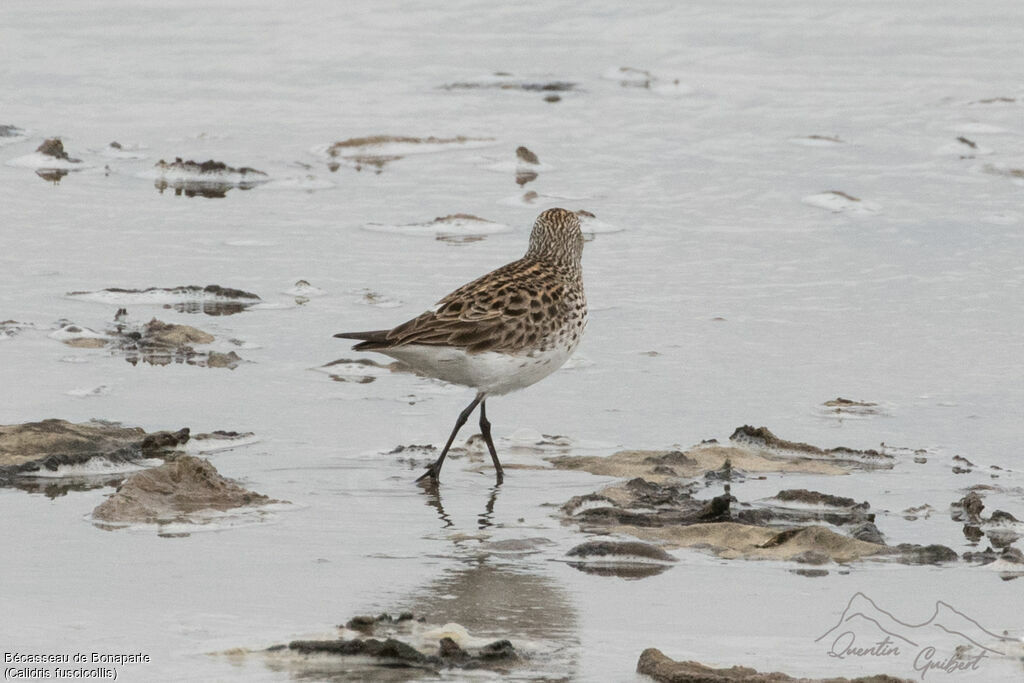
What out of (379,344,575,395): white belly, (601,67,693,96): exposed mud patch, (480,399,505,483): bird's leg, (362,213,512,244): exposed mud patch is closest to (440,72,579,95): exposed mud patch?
(601,67,693,96): exposed mud patch

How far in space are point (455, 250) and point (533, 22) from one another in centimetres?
854

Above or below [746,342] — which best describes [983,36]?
above

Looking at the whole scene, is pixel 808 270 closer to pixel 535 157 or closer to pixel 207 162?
pixel 535 157

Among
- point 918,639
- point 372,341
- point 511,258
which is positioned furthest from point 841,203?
point 918,639

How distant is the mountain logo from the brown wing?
246 cm

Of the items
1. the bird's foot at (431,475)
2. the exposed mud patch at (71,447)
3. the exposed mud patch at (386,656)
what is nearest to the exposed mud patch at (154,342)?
the exposed mud patch at (71,447)

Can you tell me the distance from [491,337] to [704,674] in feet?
9.70

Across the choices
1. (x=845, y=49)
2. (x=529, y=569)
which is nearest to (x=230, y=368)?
(x=529, y=569)

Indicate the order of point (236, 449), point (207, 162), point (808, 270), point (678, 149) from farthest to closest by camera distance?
point (678, 149)
point (207, 162)
point (808, 270)
point (236, 449)

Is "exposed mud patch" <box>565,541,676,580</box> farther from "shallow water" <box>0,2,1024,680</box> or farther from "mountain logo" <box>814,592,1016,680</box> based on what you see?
"mountain logo" <box>814,592,1016,680</box>

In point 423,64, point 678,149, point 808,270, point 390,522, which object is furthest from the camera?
point 423,64

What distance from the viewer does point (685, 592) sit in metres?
5.27

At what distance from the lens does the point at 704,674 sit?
14.4 ft

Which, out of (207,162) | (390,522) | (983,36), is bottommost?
(390,522)
